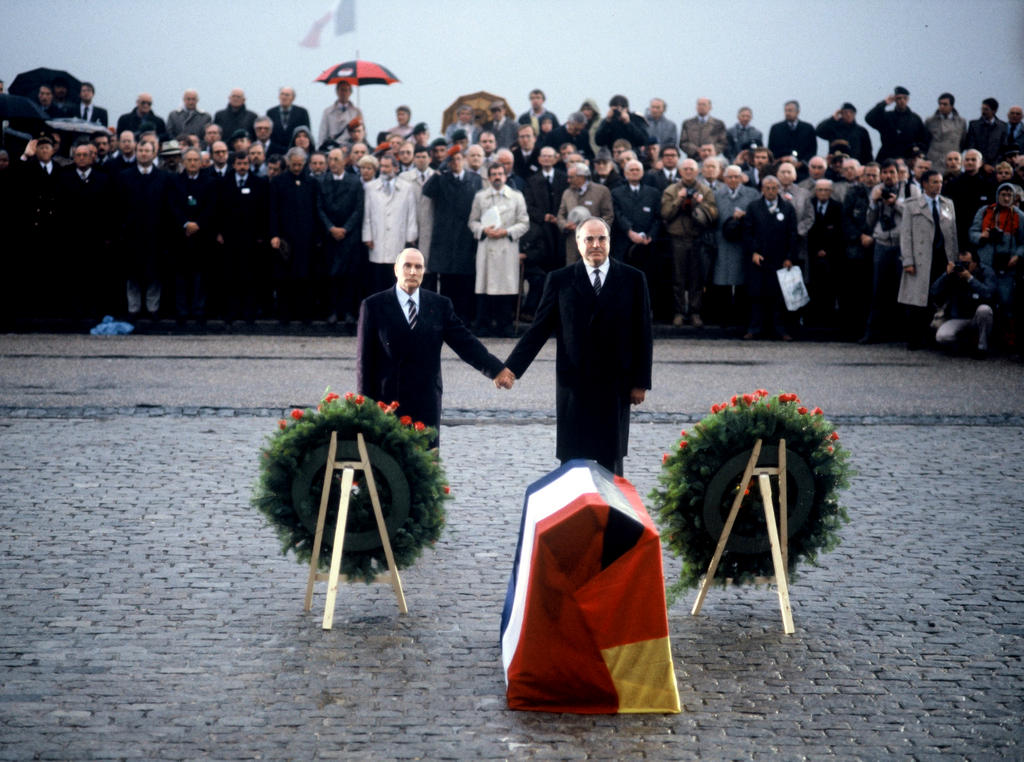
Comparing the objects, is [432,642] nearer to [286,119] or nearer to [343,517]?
[343,517]

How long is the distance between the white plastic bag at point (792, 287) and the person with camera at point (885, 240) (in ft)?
3.54

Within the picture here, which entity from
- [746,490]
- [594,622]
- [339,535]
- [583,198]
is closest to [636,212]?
[583,198]

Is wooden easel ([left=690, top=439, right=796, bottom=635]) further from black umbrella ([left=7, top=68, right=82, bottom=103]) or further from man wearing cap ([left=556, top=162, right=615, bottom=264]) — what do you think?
black umbrella ([left=7, top=68, right=82, bottom=103])

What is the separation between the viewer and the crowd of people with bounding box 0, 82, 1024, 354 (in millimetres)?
19234

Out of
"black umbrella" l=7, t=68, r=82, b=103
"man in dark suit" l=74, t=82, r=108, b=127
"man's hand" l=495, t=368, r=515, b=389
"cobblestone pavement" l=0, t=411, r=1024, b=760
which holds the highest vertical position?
"black umbrella" l=7, t=68, r=82, b=103

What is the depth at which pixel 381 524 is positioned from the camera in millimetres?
7738

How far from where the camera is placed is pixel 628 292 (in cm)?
910

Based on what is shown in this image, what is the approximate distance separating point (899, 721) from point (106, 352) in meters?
13.8

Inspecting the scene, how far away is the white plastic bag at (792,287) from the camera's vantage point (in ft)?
64.2

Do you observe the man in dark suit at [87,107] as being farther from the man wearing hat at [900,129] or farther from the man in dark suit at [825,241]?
the man wearing hat at [900,129]

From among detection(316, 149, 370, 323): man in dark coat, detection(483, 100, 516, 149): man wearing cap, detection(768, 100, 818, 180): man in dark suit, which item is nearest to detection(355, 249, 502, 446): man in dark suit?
detection(316, 149, 370, 323): man in dark coat

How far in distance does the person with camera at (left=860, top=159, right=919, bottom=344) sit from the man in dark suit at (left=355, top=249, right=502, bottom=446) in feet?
38.8

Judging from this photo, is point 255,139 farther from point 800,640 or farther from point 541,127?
point 800,640

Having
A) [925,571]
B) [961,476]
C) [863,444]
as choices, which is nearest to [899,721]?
A: [925,571]
